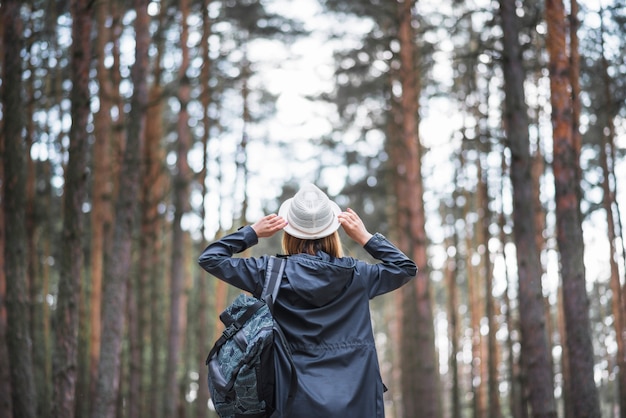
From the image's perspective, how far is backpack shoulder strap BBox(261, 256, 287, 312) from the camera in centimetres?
360

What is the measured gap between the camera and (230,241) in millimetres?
3887

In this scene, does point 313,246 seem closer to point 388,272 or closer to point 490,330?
point 388,272

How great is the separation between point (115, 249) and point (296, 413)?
6.61m

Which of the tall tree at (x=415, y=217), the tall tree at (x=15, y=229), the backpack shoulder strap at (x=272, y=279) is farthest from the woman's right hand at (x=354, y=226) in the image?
the tall tree at (x=415, y=217)

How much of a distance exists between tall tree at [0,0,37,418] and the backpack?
6709 mm

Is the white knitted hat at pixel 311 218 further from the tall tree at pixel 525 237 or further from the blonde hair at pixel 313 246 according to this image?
the tall tree at pixel 525 237

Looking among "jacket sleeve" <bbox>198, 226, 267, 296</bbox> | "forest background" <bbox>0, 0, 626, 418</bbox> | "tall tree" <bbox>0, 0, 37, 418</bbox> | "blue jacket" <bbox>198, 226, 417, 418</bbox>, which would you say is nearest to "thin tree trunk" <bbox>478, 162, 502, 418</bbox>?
"forest background" <bbox>0, 0, 626, 418</bbox>

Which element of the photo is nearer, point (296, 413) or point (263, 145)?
point (296, 413)

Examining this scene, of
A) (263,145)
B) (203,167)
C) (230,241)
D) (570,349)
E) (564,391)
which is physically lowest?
(564,391)

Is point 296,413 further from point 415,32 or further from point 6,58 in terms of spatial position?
point 415,32

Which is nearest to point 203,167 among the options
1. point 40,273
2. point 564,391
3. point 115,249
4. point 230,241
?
point 40,273

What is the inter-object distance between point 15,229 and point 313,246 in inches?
263

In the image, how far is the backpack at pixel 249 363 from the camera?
345 centimetres

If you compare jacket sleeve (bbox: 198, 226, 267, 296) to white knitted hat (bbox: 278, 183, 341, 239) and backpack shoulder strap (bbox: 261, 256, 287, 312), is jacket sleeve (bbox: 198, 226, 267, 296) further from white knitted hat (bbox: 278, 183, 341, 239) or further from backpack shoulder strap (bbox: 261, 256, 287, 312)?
white knitted hat (bbox: 278, 183, 341, 239)
